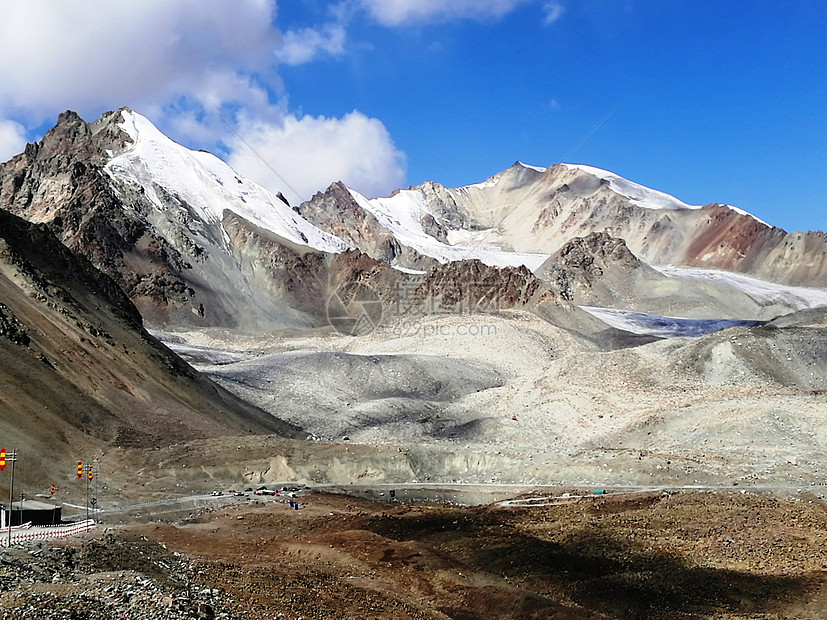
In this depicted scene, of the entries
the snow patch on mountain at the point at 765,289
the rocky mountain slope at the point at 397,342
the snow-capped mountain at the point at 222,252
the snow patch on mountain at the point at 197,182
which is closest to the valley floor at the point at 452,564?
the rocky mountain slope at the point at 397,342

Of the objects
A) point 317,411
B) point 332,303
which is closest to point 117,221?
point 332,303

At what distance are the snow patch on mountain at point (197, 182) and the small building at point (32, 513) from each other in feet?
324

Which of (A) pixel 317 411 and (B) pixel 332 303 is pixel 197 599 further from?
(B) pixel 332 303

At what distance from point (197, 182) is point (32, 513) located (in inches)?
4442

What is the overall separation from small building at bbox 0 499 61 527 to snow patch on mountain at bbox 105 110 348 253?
9873cm

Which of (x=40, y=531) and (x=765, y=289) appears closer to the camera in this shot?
(x=40, y=531)

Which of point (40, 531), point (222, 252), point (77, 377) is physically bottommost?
point (40, 531)

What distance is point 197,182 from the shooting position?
12756 centimetres

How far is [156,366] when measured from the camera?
129 ft

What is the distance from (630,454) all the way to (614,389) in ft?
49.7

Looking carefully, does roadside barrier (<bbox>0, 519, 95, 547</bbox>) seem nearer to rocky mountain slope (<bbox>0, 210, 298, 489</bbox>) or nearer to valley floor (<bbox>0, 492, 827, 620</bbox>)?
valley floor (<bbox>0, 492, 827, 620</bbox>)

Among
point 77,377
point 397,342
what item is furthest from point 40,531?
point 397,342

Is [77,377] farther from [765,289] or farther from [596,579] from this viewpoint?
[765,289]

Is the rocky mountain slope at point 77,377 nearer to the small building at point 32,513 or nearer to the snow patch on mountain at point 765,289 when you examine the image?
the small building at point 32,513
